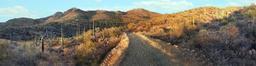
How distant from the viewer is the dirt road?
33834mm

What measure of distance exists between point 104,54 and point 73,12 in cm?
15708

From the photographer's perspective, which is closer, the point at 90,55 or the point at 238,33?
the point at 90,55

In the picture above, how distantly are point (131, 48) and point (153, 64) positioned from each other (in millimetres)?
7888

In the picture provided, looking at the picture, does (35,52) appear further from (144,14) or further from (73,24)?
(144,14)

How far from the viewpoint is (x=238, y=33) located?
4475 centimetres

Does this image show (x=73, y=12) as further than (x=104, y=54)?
Yes

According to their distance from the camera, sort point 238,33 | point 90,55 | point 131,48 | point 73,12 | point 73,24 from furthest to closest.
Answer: point 73,12, point 73,24, point 238,33, point 131,48, point 90,55

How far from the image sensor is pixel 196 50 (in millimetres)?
41188

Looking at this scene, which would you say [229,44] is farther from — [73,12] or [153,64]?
[73,12]

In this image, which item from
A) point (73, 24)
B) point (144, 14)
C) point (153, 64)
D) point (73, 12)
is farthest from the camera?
point (73, 12)

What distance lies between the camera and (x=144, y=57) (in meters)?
36.1

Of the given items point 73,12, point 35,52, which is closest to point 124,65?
point 35,52

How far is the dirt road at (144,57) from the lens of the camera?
111ft

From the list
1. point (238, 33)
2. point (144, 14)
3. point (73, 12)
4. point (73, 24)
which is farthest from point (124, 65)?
point (73, 12)
